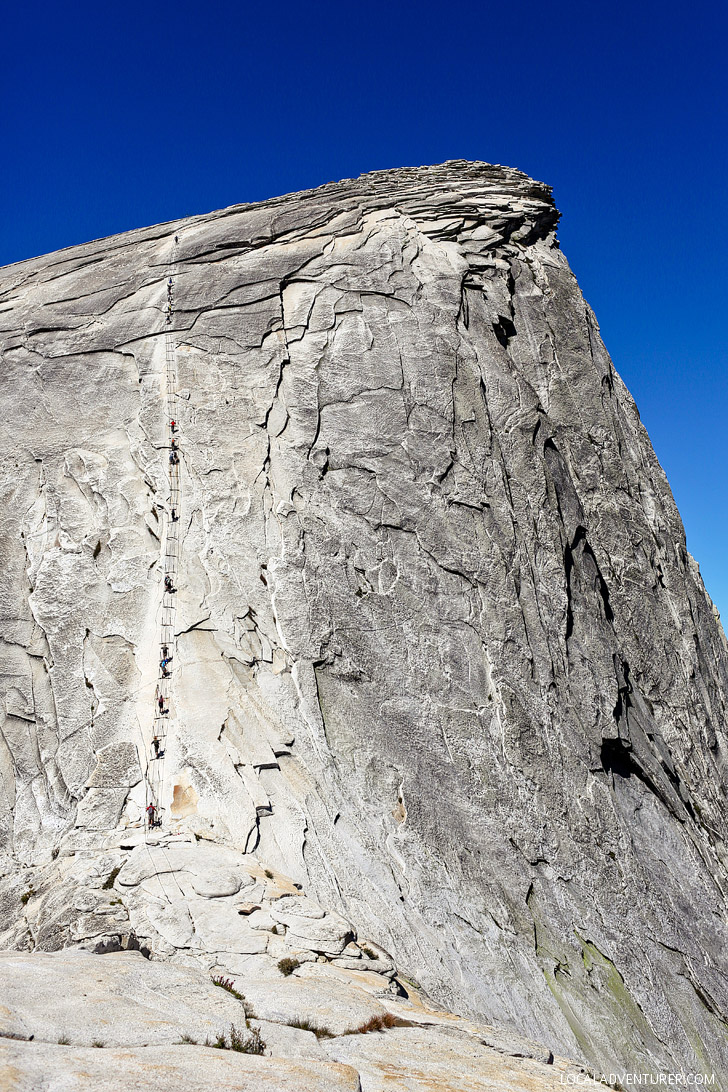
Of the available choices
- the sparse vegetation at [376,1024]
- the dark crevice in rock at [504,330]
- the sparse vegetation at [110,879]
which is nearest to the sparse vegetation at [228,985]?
the sparse vegetation at [376,1024]

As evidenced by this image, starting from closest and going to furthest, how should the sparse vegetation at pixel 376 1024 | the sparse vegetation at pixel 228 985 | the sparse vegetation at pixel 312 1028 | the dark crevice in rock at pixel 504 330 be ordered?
the sparse vegetation at pixel 312 1028 → the sparse vegetation at pixel 376 1024 → the sparse vegetation at pixel 228 985 → the dark crevice in rock at pixel 504 330

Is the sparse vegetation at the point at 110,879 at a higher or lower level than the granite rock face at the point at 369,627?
lower

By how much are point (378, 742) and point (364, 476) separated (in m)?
6.48

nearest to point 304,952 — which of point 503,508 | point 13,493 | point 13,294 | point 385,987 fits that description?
point 385,987

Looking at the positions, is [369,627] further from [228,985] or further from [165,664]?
[228,985]

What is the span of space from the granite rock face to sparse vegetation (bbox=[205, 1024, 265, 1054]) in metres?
2.88

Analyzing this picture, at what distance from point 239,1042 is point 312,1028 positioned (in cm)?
120

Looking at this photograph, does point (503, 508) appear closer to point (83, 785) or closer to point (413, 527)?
point (413, 527)

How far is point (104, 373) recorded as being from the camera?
21.8 metres

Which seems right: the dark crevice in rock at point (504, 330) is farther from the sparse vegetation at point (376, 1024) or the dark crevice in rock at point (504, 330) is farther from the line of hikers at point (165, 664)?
the sparse vegetation at point (376, 1024)

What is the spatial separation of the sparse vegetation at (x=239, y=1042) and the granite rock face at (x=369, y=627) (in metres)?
2.88

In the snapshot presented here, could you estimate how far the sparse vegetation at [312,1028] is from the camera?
9.83 metres

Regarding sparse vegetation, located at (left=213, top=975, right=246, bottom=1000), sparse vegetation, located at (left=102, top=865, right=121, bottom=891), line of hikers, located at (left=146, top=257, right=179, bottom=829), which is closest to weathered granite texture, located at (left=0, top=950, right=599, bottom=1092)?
sparse vegetation, located at (left=213, top=975, right=246, bottom=1000)

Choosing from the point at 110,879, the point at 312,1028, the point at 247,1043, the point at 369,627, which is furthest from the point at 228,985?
the point at 369,627
